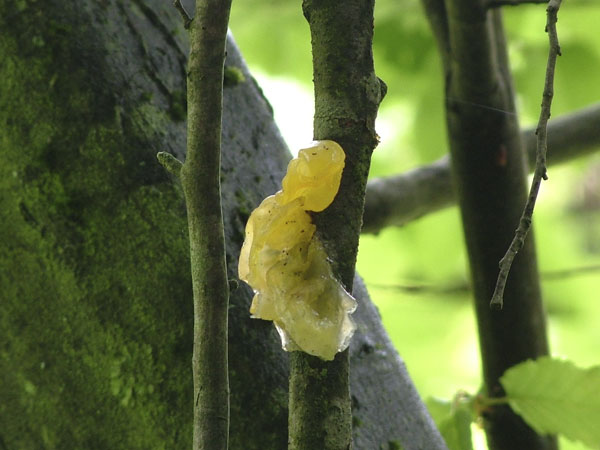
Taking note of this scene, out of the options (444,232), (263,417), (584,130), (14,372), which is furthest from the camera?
(444,232)

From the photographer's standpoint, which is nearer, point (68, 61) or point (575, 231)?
point (68, 61)

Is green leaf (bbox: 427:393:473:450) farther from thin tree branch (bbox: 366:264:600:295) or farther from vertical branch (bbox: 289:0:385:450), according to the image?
vertical branch (bbox: 289:0:385:450)

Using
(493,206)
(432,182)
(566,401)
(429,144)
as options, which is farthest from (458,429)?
(429,144)

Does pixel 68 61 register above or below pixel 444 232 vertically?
below

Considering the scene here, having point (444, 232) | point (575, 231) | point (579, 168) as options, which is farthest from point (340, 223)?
point (575, 231)

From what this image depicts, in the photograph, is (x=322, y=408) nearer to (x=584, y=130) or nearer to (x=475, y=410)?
(x=475, y=410)

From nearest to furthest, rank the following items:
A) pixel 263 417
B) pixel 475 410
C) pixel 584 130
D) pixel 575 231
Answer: pixel 263 417, pixel 475 410, pixel 584 130, pixel 575 231
